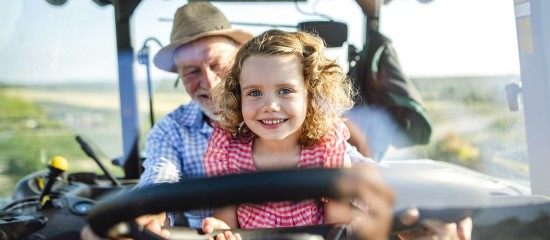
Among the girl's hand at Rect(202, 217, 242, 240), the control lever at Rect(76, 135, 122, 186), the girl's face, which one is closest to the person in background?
the girl's face

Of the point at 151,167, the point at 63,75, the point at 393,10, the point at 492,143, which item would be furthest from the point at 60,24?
the point at 492,143

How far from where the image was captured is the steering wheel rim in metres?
0.83

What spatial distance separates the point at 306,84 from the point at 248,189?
731 millimetres

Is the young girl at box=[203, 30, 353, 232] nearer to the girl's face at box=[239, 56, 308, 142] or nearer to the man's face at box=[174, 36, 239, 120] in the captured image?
the girl's face at box=[239, 56, 308, 142]

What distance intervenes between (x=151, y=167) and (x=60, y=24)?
0.53m

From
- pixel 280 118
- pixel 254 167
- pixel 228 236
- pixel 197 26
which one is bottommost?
pixel 228 236

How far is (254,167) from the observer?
5.14ft

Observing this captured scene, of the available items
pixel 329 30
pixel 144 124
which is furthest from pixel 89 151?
pixel 329 30

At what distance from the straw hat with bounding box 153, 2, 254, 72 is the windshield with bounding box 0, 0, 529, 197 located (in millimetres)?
28

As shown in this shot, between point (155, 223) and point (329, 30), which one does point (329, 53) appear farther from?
point (155, 223)

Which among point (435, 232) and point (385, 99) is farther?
point (385, 99)

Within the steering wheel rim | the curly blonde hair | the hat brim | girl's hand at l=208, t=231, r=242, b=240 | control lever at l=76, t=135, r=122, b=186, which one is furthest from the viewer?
control lever at l=76, t=135, r=122, b=186

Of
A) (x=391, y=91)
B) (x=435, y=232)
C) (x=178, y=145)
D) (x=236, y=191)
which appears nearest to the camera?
(x=236, y=191)

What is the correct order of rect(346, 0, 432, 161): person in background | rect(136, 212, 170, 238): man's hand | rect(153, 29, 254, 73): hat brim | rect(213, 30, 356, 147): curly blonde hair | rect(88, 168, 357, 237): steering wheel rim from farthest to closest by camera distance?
rect(346, 0, 432, 161): person in background → rect(153, 29, 254, 73): hat brim → rect(213, 30, 356, 147): curly blonde hair → rect(136, 212, 170, 238): man's hand → rect(88, 168, 357, 237): steering wheel rim
